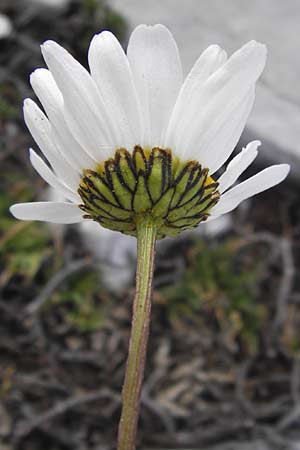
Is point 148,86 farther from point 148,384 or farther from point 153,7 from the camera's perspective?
point 153,7

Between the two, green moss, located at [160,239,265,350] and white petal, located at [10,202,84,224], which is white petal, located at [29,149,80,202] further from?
green moss, located at [160,239,265,350]

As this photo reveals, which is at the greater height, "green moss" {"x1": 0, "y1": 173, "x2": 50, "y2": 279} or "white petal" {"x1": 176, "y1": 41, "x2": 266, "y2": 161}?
"green moss" {"x1": 0, "y1": 173, "x2": 50, "y2": 279}

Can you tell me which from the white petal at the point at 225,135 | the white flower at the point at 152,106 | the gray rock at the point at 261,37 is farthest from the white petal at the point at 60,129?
the gray rock at the point at 261,37

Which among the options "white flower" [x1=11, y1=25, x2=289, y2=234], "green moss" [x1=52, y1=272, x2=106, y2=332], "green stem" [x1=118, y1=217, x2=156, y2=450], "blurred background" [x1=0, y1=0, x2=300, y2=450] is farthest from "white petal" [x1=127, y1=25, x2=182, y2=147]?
"green moss" [x1=52, y1=272, x2=106, y2=332]

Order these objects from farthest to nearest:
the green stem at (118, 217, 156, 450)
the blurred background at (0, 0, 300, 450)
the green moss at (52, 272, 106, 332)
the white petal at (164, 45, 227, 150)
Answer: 1. the green moss at (52, 272, 106, 332)
2. the blurred background at (0, 0, 300, 450)
3. the white petal at (164, 45, 227, 150)
4. the green stem at (118, 217, 156, 450)

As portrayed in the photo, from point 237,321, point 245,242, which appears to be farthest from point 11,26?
point 237,321

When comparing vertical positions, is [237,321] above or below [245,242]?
below

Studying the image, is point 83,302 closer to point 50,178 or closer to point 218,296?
point 218,296

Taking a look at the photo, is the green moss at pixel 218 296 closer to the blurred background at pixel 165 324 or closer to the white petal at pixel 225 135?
the blurred background at pixel 165 324
